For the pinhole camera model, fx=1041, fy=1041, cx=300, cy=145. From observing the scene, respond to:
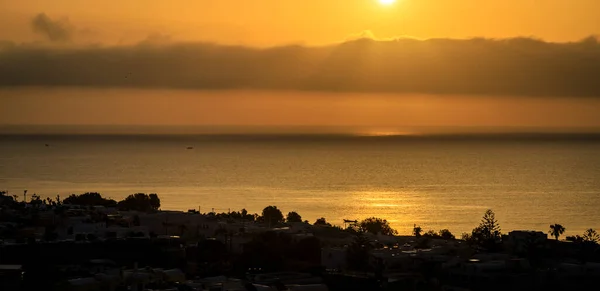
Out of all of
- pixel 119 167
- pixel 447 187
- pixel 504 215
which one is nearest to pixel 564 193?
pixel 447 187

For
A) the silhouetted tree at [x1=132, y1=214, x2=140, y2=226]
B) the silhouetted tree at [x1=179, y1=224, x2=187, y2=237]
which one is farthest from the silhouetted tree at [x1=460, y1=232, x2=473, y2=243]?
the silhouetted tree at [x1=132, y1=214, x2=140, y2=226]

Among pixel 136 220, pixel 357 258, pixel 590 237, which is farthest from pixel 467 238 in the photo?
pixel 136 220

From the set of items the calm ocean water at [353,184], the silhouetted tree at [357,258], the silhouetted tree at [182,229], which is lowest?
the silhouetted tree at [357,258]

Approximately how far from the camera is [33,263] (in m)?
34.0

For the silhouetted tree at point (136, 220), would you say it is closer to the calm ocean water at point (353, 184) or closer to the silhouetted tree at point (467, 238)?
the silhouetted tree at point (467, 238)

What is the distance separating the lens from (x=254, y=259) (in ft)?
118

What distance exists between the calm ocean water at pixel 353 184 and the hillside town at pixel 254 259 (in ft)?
94.2

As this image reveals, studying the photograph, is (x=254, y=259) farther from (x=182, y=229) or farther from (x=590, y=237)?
(x=590, y=237)

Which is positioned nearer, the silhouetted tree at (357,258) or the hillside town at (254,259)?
the hillside town at (254,259)

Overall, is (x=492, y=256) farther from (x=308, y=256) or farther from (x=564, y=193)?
(x=564, y=193)

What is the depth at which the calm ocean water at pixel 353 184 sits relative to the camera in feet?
291

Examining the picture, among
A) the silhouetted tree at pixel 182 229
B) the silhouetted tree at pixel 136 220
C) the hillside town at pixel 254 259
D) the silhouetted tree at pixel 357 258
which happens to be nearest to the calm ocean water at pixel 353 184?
the silhouetted tree at pixel 136 220

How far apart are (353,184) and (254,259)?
3724 inches

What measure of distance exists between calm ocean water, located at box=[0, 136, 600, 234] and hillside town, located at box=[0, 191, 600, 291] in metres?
28.7
